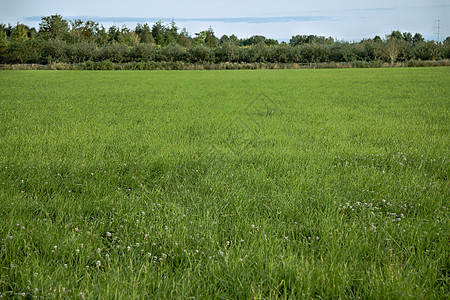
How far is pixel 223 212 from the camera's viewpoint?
3.71m

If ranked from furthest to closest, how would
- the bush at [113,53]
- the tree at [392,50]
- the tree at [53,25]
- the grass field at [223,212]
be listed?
1. the tree at [53,25]
2. the bush at [113,53]
3. the tree at [392,50]
4. the grass field at [223,212]

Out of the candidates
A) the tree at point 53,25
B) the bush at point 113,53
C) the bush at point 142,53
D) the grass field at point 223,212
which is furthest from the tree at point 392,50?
the tree at point 53,25

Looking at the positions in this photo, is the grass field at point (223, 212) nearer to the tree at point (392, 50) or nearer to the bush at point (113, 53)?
the bush at point (113, 53)

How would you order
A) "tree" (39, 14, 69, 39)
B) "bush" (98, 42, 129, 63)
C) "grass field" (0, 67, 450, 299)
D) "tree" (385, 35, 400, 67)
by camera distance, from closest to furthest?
"grass field" (0, 67, 450, 299) → "tree" (385, 35, 400, 67) → "bush" (98, 42, 129, 63) → "tree" (39, 14, 69, 39)

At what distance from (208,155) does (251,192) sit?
1661 millimetres

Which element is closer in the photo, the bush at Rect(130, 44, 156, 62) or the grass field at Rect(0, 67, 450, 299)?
the grass field at Rect(0, 67, 450, 299)

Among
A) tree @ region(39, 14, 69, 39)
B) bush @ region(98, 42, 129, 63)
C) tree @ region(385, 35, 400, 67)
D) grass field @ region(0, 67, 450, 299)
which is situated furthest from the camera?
tree @ region(39, 14, 69, 39)

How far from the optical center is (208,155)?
5.67m

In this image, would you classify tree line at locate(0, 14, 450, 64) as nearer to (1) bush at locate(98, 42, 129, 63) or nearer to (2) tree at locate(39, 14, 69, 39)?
(1) bush at locate(98, 42, 129, 63)

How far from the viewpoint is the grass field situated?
8.27 feet

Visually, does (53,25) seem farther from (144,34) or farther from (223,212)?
(223,212)

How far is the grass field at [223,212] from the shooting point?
8.27ft

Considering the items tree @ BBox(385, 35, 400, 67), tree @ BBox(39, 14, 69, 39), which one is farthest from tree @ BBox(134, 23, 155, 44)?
tree @ BBox(385, 35, 400, 67)

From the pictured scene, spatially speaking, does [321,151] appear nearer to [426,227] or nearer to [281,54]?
[426,227]
